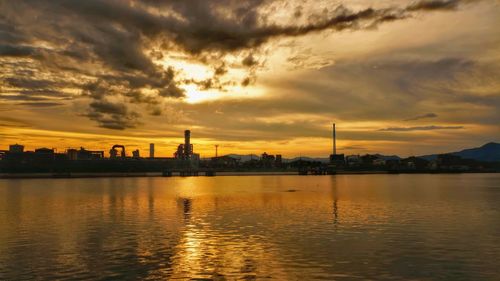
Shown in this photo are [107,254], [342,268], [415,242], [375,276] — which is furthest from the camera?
[415,242]

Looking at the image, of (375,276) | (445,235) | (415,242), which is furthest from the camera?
(445,235)

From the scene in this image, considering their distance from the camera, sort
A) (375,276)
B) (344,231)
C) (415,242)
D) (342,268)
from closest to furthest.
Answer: (375,276), (342,268), (415,242), (344,231)

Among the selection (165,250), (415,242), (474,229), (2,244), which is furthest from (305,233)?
(2,244)

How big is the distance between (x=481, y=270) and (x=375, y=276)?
782cm

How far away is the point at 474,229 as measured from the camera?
52.3 meters

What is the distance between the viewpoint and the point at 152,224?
196 ft

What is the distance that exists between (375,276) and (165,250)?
1838cm

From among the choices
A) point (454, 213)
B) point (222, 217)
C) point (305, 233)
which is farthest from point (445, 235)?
point (222, 217)

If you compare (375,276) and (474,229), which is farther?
(474,229)

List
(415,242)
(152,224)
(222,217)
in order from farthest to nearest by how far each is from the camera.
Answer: (222,217) → (152,224) → (415,242)

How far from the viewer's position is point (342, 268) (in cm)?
3231

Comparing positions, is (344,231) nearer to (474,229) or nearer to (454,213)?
(474,229)

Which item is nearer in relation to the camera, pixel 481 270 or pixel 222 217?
pixel 481 270

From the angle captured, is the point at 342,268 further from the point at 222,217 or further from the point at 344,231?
the point at 222,217
